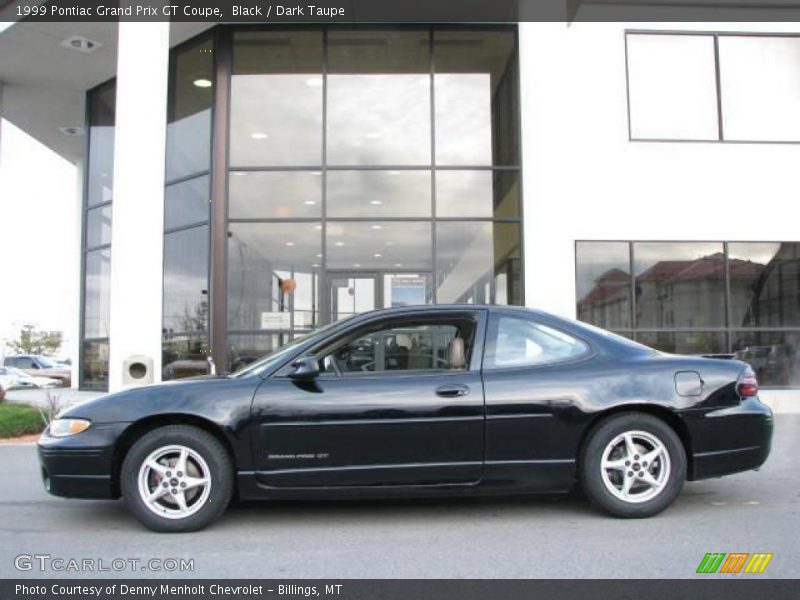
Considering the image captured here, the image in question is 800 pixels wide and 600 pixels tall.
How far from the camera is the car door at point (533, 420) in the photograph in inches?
191

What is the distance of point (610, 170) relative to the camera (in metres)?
12.4

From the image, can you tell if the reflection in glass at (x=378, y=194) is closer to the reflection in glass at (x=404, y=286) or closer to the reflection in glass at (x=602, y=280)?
the reflection in glass at (x=404, y=286)

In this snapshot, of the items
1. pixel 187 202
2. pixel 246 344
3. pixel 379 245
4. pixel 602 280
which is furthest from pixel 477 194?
pixel 187 202

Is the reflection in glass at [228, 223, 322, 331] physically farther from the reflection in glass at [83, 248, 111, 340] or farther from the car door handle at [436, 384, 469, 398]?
the car door handle at [436, 384, 469, 398]

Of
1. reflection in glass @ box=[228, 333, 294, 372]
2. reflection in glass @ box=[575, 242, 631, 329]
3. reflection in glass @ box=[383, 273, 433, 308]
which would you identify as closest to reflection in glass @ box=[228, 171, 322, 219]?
reflection in glass @ box=[383, 273, 433, 308]

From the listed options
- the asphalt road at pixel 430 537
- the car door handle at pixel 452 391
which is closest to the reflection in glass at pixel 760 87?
the asphalt road at pixel 430 537

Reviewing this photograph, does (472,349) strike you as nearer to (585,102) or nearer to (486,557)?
(486,557)

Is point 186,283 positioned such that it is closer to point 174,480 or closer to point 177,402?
point 177,402

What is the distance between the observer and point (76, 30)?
12984 mm

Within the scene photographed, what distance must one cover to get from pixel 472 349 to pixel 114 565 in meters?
2.57

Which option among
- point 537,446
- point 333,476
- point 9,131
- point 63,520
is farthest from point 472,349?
point 9,131

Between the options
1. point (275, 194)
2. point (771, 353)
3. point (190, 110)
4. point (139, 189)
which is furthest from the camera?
point (190, 110)

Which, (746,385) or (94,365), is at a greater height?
(94,365)
